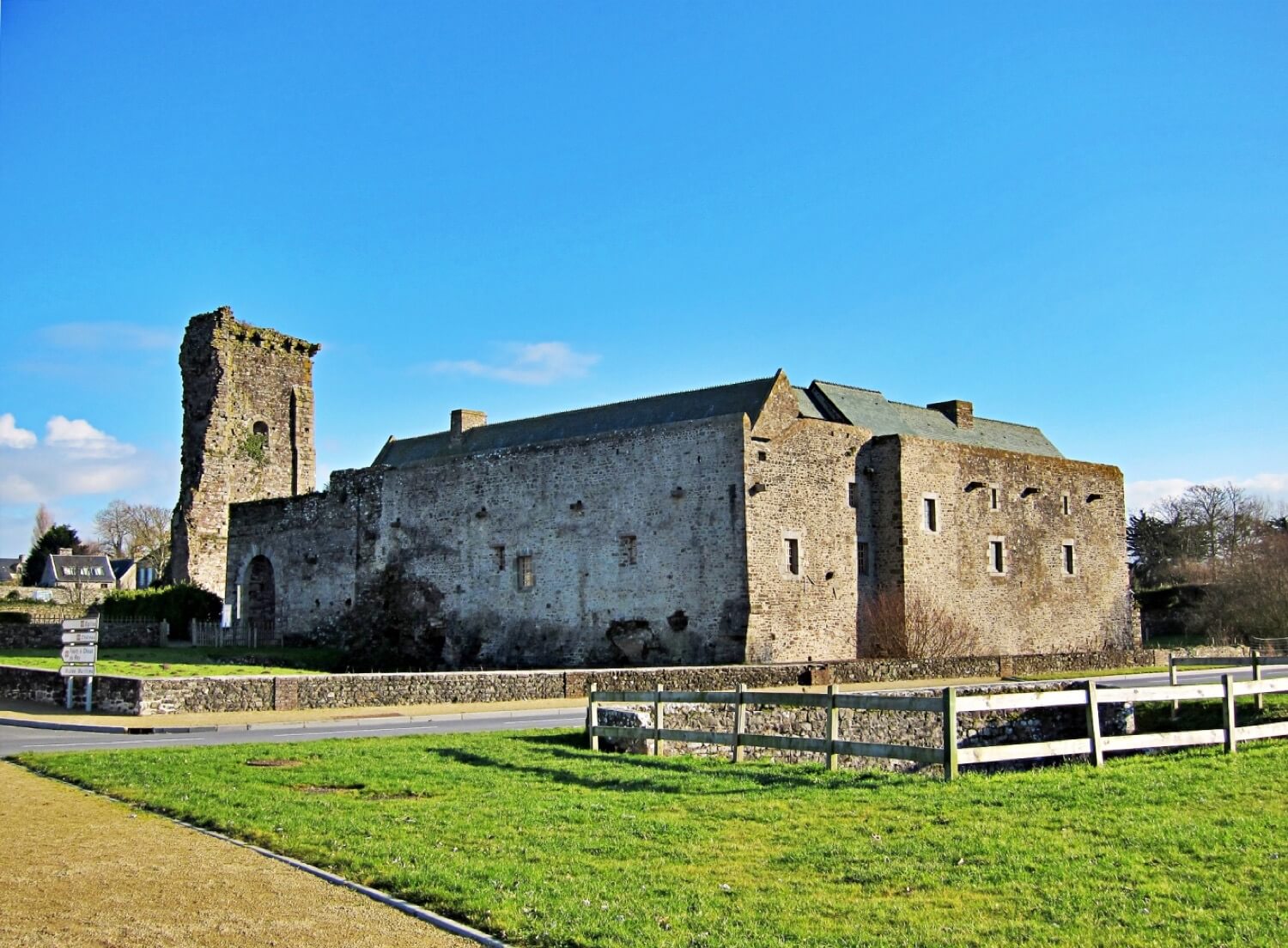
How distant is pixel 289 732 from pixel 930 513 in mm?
23063

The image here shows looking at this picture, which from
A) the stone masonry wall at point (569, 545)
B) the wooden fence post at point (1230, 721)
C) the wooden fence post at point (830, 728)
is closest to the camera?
the wooden fence post at point (830, 728)

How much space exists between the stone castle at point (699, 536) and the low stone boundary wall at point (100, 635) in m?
4.30

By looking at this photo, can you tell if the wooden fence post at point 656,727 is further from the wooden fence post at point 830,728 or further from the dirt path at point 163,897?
the dirt path at point 163,897

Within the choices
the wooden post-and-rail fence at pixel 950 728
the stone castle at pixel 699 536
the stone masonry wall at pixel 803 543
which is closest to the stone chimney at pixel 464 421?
the stone castle at pixel 699 536

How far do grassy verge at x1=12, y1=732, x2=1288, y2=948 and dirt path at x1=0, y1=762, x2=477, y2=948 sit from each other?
439 millimetres

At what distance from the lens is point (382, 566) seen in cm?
3922

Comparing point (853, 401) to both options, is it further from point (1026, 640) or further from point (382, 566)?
point (382, 566)

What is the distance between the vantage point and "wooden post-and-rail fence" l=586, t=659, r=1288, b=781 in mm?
11930

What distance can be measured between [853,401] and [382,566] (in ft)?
53.5

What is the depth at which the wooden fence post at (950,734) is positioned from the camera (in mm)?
11789

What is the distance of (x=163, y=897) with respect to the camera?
24.2 feet

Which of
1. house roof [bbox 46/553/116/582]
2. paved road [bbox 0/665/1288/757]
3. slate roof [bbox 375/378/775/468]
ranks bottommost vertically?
paved road [bbox 0/665/1288/757]

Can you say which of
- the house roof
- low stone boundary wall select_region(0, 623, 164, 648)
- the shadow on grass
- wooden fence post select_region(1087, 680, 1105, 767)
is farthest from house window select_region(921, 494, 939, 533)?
the house roof

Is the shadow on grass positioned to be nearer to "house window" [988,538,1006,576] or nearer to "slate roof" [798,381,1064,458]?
"slate roof" [798,381,1064,458]
